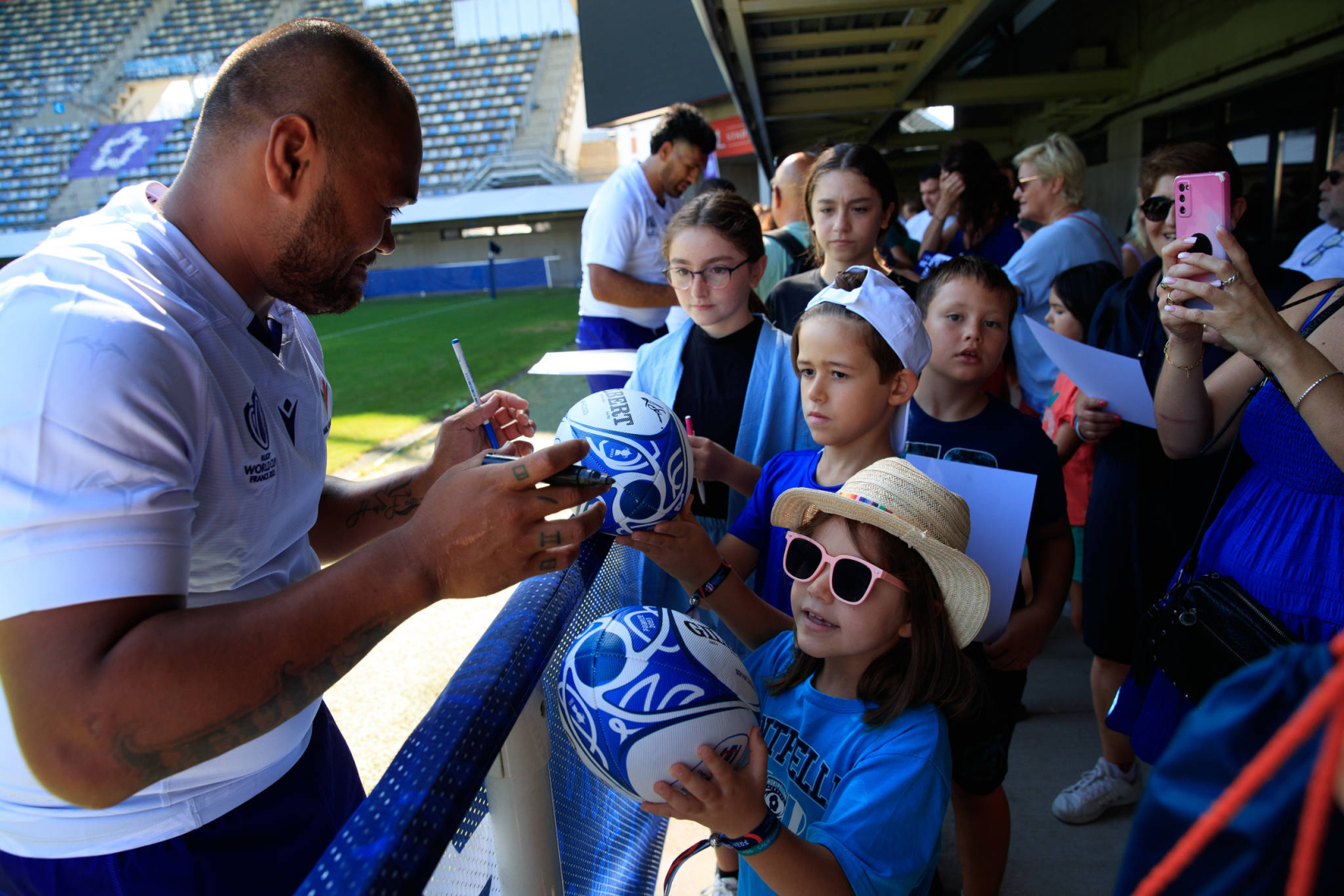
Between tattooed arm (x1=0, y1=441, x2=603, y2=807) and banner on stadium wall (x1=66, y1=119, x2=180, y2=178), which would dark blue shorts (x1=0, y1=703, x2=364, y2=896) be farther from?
banner on stadium wall (x1=66, y1=119, x2=180, y2=178)

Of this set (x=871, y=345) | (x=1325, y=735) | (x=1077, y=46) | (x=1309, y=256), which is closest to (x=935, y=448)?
(x=871, y=345)

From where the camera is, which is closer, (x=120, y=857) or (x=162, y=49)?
(x=120, y=857)

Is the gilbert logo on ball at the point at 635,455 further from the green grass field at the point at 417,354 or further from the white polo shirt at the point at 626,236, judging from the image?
the green grass field at the point at 417,354

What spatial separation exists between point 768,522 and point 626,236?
2.44m

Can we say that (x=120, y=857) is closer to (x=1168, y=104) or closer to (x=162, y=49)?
(x=1168, y=104)

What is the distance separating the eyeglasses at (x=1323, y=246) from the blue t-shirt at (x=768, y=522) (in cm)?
301

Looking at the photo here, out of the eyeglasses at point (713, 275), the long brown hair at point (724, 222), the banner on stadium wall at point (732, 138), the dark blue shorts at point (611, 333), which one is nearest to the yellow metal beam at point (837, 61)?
the dark blue shorts at point (611, 333)

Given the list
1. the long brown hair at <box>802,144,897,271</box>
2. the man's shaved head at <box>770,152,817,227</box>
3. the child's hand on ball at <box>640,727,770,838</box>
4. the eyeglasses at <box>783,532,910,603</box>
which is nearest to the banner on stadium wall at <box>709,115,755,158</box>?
the man's shaved head at <box>770,152,817,227</box>

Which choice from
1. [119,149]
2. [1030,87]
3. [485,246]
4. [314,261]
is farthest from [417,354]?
[119,149]

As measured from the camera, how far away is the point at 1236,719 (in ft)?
1.60

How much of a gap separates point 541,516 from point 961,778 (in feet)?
4.71

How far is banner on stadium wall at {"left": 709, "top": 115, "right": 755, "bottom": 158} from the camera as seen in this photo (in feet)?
65.0

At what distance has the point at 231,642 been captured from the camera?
0.95 meters

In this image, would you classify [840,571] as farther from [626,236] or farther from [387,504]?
[626,236]
